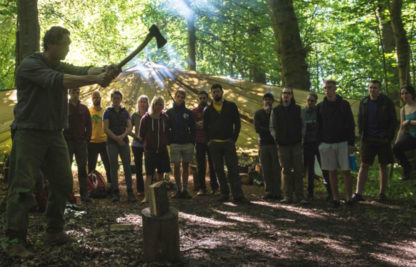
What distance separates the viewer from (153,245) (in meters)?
2.70

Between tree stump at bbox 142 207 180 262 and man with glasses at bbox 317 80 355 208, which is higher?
man with glasses at bbox 317 80 355 208

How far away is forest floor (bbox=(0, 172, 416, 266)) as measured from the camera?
112 inches

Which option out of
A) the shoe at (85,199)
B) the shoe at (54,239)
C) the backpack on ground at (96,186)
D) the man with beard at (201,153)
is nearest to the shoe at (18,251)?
the shoe at (54,239)

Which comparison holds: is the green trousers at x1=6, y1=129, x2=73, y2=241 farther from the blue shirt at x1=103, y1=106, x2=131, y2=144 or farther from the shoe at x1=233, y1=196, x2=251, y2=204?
the shoe at x1=233, y1=196, x2=251, y2=204

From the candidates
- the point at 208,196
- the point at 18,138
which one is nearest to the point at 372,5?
the point at 208,196

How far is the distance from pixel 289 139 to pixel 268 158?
66 cm

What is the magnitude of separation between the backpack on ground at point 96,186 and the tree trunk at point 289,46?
172 inches

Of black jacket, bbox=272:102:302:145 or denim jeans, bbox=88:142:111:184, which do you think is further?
denim jeans, bbox=88:142:111:184

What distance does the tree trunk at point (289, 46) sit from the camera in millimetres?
7746

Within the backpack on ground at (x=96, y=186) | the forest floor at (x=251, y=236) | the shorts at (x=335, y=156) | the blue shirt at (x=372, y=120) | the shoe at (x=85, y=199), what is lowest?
the forest floor at (x=251, y=236)

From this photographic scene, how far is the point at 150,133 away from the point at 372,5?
604 centimetres

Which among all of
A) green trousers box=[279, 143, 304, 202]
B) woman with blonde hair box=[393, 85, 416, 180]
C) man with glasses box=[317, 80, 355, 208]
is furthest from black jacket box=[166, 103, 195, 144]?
woman with blonde hair box=[393, 85, 416, 180]

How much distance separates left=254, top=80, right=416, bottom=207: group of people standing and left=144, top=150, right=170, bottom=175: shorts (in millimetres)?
1565

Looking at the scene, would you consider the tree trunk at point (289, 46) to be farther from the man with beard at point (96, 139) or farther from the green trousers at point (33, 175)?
the green trousers at point (33, 175)
